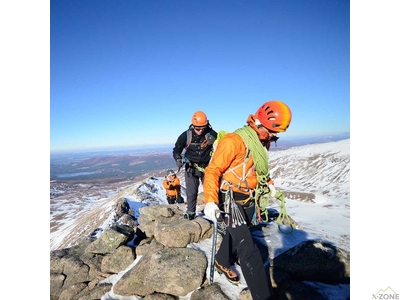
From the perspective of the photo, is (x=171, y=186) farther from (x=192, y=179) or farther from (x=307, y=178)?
(x=307, y=178)

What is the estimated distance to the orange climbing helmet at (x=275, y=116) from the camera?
3.07 m

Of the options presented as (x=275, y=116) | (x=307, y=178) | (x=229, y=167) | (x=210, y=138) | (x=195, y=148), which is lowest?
(x=307, y=178)

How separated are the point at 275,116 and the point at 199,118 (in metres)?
3.09

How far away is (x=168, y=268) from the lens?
4.59 meters

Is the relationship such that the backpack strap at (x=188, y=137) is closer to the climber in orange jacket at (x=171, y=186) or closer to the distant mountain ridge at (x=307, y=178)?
the climber in orange jacket at (x=171, y=186)

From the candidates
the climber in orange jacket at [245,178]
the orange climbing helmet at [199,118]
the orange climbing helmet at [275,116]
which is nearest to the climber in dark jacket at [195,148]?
the orange climbing helmet at [199,118]

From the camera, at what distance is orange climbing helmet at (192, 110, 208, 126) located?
5.94 m

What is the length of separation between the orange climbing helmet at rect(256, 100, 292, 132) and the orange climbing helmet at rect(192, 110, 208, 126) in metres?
2.84

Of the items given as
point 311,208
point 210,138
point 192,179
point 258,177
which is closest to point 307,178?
point 311,208

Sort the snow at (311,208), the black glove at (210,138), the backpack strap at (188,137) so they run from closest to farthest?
the snow at (311,208) < the black glove at (210,138) < the backpack strap at (188,137)

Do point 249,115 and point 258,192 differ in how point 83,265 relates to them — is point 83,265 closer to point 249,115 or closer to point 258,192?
point 258,192
